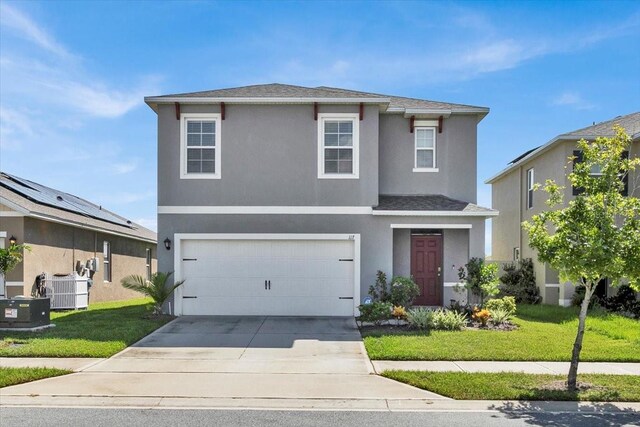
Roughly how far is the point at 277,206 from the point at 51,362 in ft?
23.4

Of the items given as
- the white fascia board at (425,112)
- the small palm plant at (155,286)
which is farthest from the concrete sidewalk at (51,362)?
the white fascia board at (425,112)

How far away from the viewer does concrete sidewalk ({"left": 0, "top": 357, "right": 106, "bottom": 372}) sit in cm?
859

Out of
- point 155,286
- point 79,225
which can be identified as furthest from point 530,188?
point 79,225

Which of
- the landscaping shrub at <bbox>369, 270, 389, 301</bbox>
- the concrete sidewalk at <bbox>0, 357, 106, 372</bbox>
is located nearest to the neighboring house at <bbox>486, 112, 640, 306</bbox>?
the landscaping shrub at <bbox>369, 270, 389, 301</bbox>

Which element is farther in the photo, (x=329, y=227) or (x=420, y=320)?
(x=329, y=227)

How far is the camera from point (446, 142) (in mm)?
15555

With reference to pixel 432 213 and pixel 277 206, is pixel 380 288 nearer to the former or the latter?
pixel 432 213

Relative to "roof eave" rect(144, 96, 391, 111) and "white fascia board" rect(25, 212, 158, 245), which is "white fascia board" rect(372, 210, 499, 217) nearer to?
"roof eave" rect(144, 96, 391, 111)

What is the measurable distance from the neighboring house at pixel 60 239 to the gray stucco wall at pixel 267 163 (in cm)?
453

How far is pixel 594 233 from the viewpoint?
7371 millimetres

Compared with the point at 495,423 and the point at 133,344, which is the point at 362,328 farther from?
the point at 495,423

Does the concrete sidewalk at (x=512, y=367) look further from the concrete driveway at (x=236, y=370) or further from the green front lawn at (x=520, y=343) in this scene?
the concrete driveway at (x=236, y=370)

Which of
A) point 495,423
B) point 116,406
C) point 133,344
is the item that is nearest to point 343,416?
point 495,423

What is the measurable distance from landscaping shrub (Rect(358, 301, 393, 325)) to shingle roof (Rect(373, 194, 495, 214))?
A: 2920 millimetres
